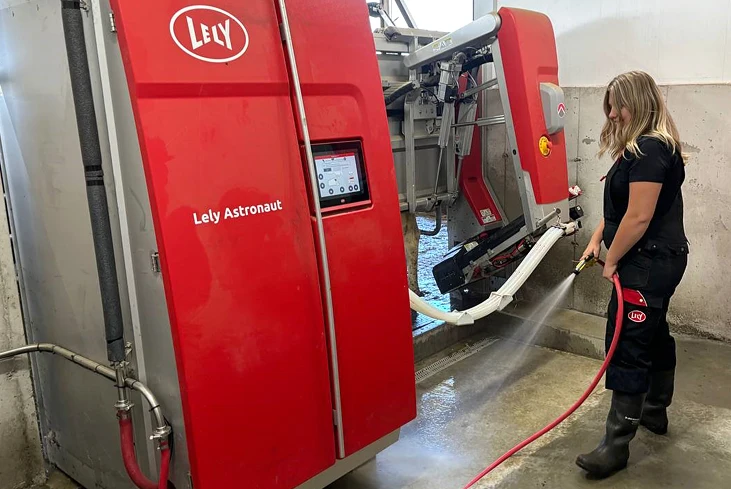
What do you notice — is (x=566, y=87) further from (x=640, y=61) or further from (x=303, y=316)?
(x=303, y=316)

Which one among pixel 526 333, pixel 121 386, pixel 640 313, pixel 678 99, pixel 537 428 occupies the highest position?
pixel 678 99

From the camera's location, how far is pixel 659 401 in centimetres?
280

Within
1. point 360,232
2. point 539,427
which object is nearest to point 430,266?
point 539,427

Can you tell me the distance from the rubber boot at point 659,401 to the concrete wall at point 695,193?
3.61 ft

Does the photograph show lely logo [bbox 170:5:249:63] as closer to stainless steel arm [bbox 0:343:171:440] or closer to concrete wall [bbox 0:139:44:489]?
stainless steel arm [bbox 0:343:171:440]

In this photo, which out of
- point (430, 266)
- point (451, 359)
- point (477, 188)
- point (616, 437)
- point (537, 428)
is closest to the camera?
point (616, 437)

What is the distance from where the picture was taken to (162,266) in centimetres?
168

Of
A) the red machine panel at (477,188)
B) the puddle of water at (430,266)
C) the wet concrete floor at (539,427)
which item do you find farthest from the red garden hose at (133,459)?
the red machine panel at (477,188)

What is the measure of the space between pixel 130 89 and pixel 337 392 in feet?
3.80

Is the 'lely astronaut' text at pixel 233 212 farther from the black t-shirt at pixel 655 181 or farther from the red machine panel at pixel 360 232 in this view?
the black t-shirt at pixel 655 181

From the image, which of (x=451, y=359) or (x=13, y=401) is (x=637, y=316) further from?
(x=13, y=401)

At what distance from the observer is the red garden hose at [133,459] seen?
1814 millimetres

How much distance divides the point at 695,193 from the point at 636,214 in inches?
63.9

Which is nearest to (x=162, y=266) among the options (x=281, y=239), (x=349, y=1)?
(x=281, y=239)
